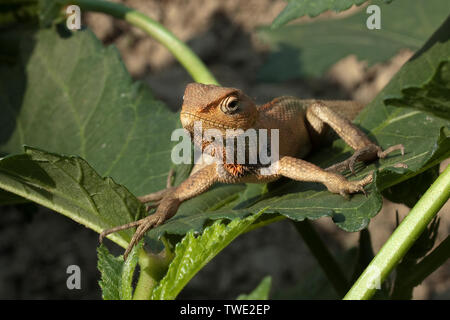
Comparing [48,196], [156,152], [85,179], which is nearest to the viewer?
[85,179]

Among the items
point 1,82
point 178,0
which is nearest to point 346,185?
point 1,82

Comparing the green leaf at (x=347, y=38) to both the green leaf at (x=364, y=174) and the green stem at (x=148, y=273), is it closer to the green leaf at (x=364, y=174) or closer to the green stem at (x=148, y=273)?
the green leaf at (x=364, y=174)

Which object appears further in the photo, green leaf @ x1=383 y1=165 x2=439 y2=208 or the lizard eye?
green leaf @ x1=383 y1=165 x2=439 y2=208

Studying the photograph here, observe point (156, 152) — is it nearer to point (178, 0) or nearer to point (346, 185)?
point (346, 185)

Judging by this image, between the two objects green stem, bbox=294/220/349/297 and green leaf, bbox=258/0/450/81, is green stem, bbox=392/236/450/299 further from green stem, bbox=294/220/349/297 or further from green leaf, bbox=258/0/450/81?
green leaf, bbox=258/0/450/81

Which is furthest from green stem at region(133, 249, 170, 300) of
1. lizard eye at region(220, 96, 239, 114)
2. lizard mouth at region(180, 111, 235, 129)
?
lizard eye at region(220, 96, 239, 114)

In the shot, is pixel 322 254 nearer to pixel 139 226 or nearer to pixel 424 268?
pixel 424 268
